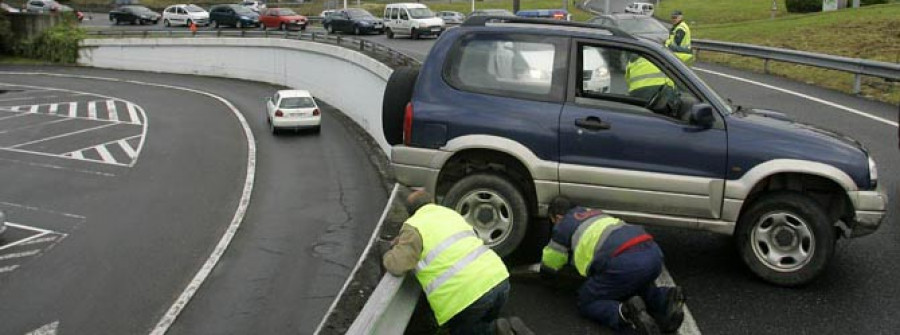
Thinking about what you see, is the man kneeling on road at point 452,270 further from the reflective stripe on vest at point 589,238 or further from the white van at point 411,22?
the white van at point 411,22

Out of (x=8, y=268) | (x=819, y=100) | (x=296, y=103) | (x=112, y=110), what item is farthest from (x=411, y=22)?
(x=8, y=268)

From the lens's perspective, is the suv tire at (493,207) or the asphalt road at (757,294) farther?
the suv tire at (493,207)

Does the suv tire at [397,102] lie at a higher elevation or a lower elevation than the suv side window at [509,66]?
lower

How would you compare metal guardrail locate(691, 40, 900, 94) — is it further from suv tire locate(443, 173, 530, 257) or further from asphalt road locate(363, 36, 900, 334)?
suv tire locate(443, 173, 530, 257)

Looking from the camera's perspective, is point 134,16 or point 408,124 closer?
point 408,124

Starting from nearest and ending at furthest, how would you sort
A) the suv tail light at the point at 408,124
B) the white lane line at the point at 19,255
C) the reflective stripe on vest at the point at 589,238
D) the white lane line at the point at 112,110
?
the reflective stripe on vest at the point at 589,238
the suv tail light at the point at 408,124
the white lane line at the point at 19,255
the white lane line at the point at 112,110

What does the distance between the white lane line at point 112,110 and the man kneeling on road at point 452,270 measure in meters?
28.9

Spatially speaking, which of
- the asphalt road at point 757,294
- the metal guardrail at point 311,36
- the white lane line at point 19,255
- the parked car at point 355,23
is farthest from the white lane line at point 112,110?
the asphalt road at point 757,294

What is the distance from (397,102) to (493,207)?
1381 millimetres

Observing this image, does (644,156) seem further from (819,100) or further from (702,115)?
(819,100)

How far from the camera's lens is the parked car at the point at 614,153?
595cm

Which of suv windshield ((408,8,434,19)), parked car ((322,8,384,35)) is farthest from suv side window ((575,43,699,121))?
parked car ((322,8,384,35))

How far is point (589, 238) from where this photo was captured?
539 cm

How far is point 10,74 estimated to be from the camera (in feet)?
160
